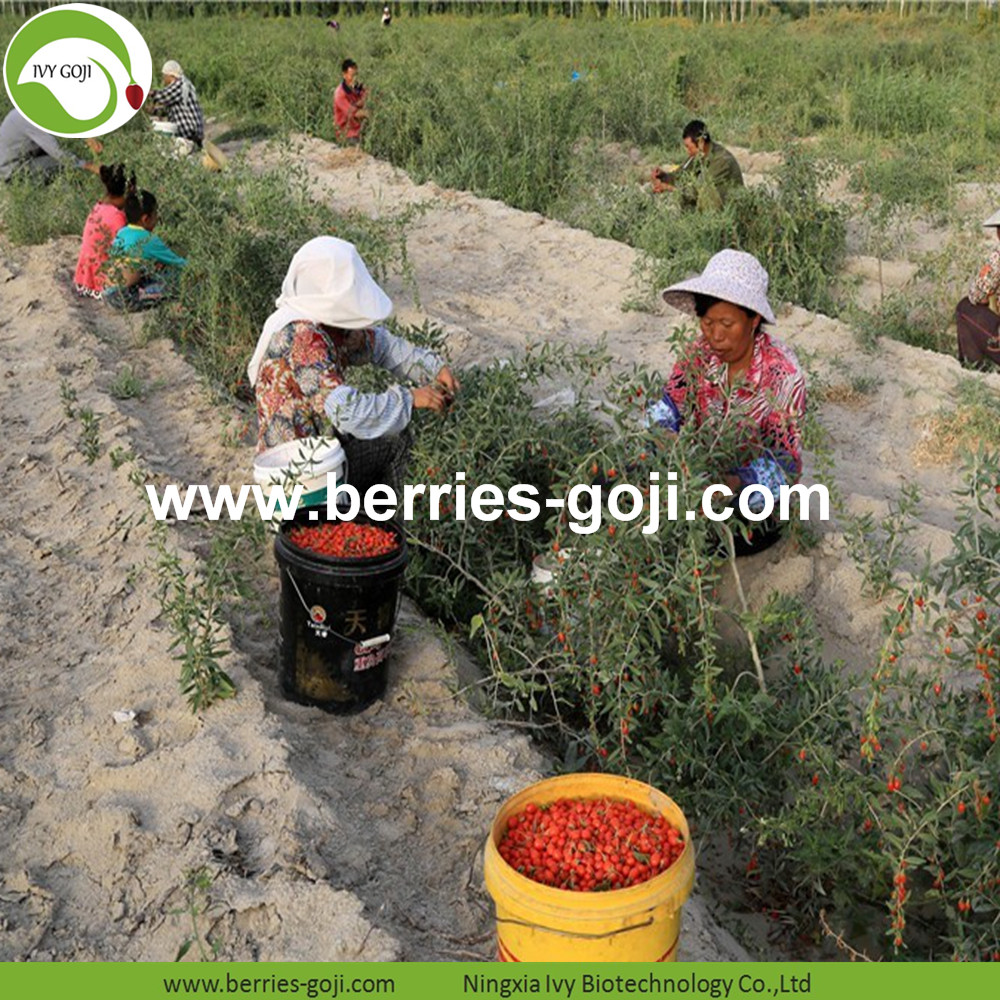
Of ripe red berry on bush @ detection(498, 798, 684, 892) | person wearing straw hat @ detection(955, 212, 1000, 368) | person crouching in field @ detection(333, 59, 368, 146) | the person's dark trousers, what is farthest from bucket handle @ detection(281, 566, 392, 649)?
person crouching in field @ detection(333, 59, 368, 146)

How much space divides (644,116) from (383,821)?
10.6 metres

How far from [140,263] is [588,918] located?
562cm

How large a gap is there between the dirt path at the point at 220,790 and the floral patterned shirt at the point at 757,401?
1.19 meters

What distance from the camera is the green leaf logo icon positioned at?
35.8 ft

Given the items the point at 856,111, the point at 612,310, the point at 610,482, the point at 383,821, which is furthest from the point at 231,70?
the point at 383,821

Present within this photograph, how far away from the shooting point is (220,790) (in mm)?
3311

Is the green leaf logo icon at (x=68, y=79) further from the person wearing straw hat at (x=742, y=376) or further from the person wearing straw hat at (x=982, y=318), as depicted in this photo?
the person wearing straw hat at (x=742, y=376)

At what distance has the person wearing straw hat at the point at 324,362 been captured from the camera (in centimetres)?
422

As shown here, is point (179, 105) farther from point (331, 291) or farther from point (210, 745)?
point (210, 745)

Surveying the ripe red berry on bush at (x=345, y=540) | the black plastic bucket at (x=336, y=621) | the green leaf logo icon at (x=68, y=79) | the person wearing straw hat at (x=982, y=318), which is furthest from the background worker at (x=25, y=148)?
the black plastic bucket at (x=336, y=621)

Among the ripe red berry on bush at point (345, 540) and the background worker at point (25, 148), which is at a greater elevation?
the background worker at point (25, 148)

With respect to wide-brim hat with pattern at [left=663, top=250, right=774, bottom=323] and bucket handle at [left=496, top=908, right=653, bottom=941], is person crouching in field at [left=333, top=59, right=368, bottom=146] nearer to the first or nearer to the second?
wide-brim hat with pattern at [left=663, top=250, right=774, bottom=323]

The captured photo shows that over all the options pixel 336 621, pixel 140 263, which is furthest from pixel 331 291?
pixel 140 263

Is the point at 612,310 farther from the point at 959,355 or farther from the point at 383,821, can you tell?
the point at 383,821
